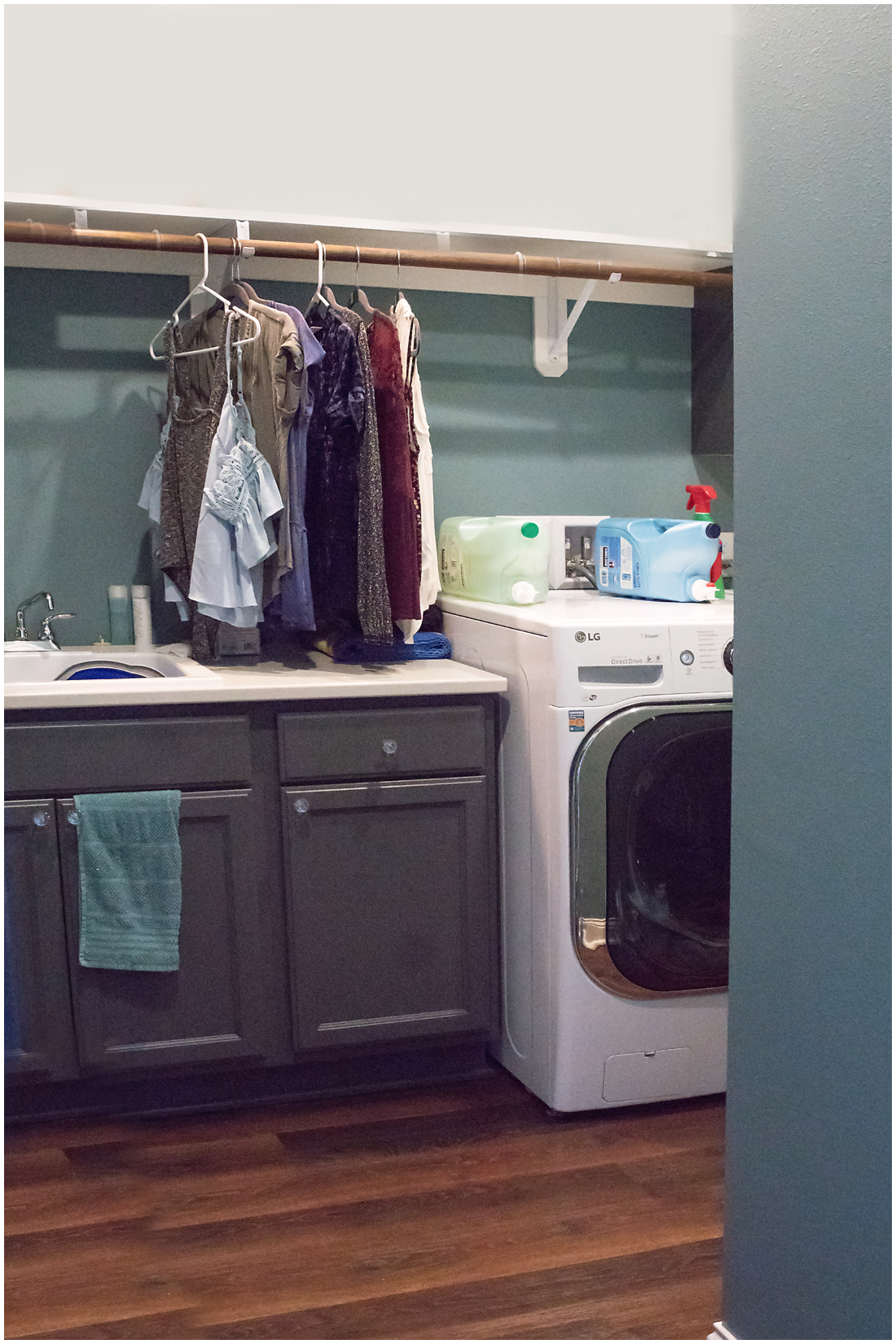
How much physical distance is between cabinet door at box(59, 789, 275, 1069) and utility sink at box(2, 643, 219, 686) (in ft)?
1.62

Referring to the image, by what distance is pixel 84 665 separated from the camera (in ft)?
9.03

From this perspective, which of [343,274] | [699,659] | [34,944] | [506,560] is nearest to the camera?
[34,944]

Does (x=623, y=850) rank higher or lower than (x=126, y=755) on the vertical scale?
lower

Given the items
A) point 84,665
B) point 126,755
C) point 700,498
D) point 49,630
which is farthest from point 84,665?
point 700,498

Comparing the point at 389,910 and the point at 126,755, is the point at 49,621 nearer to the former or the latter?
the point at 126,755

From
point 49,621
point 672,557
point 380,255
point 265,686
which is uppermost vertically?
point 380,255

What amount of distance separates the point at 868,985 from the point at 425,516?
1657 millimetres

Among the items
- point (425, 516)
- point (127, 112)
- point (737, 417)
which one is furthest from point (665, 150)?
point (737, 417)

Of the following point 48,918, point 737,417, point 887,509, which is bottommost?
point 48,918

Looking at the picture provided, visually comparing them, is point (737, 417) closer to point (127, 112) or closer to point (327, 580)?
point (327, 580)

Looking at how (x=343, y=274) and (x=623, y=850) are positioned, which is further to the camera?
(x=343, y=274)

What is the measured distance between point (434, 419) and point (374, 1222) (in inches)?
75.4

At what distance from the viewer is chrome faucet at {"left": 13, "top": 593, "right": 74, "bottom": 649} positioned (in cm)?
278

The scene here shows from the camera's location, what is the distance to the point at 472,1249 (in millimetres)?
1896
